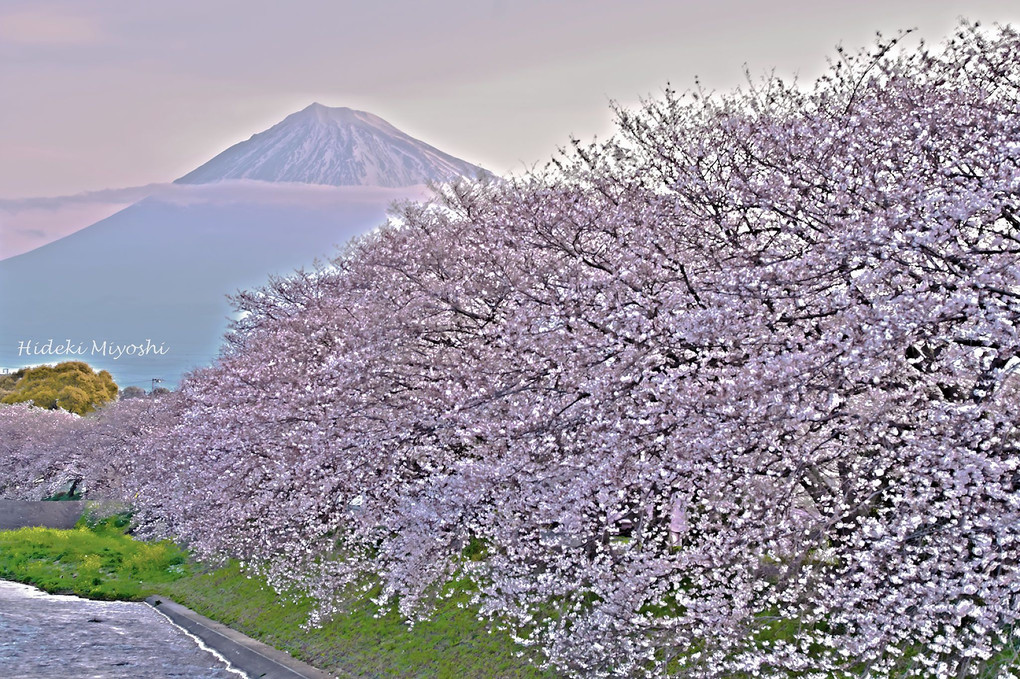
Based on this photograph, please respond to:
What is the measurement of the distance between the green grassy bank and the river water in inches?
49.1

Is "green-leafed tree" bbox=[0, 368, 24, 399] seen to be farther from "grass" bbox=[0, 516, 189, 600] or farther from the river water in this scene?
the river water

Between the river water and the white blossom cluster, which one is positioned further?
the river water

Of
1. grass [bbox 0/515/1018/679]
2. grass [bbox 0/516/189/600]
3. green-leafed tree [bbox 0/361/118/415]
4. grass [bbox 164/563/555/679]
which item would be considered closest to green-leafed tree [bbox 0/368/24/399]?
green-leafed tree [bbox 0/361/118/415]

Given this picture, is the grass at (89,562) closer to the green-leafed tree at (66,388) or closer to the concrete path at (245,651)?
the concrete path at (245,651)

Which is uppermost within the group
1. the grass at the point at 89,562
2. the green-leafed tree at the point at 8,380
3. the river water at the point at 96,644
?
the green-leafed tree at the point at 8,380

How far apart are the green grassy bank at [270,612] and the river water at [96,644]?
4.09 ft

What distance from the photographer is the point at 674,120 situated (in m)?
15.2

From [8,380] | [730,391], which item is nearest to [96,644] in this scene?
[730,391]

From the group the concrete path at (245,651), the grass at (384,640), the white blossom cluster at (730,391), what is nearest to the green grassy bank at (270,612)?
the grass at (384,640)

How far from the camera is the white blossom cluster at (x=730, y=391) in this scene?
917cm

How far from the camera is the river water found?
811 inches

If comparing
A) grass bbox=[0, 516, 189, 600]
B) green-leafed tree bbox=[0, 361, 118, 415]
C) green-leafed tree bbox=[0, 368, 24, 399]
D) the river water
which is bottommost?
the river water

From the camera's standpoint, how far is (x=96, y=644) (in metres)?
24.2

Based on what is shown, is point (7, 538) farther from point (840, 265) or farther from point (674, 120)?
point (840, 265)
